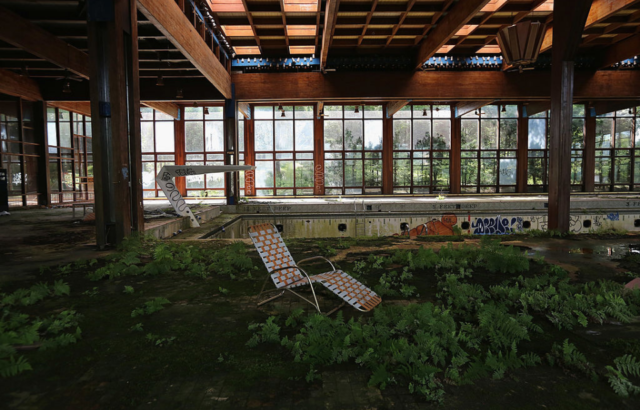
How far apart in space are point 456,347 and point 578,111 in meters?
24.8

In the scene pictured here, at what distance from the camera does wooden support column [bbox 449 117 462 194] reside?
21969 millimetres

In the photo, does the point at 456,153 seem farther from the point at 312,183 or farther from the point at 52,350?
the point at 52,350

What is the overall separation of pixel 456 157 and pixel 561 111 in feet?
45.5

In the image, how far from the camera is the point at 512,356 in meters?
2.75

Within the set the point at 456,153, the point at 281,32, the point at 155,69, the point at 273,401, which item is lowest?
the point at 273,401

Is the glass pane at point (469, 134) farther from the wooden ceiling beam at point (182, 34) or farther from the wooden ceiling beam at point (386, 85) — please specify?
the wooden ceiling beam at point (182, 34)

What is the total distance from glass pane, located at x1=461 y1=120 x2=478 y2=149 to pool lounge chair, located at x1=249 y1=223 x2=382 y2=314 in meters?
20.0

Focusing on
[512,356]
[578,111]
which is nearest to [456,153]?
[578,111]

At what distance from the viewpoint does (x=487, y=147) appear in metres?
22.2

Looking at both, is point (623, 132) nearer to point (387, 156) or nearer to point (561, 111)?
point (387, 156)

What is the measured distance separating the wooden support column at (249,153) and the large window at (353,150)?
4.01 meters

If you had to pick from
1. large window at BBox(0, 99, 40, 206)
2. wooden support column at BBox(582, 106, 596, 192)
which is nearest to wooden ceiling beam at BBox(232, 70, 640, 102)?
large window at BBox(0, 99, 40, 206)

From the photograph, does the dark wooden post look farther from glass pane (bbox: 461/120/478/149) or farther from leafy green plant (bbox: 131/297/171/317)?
glass pane (bbox: 461/120/478/149)

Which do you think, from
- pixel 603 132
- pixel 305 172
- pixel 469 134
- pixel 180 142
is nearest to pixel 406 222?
pixel 305 172
